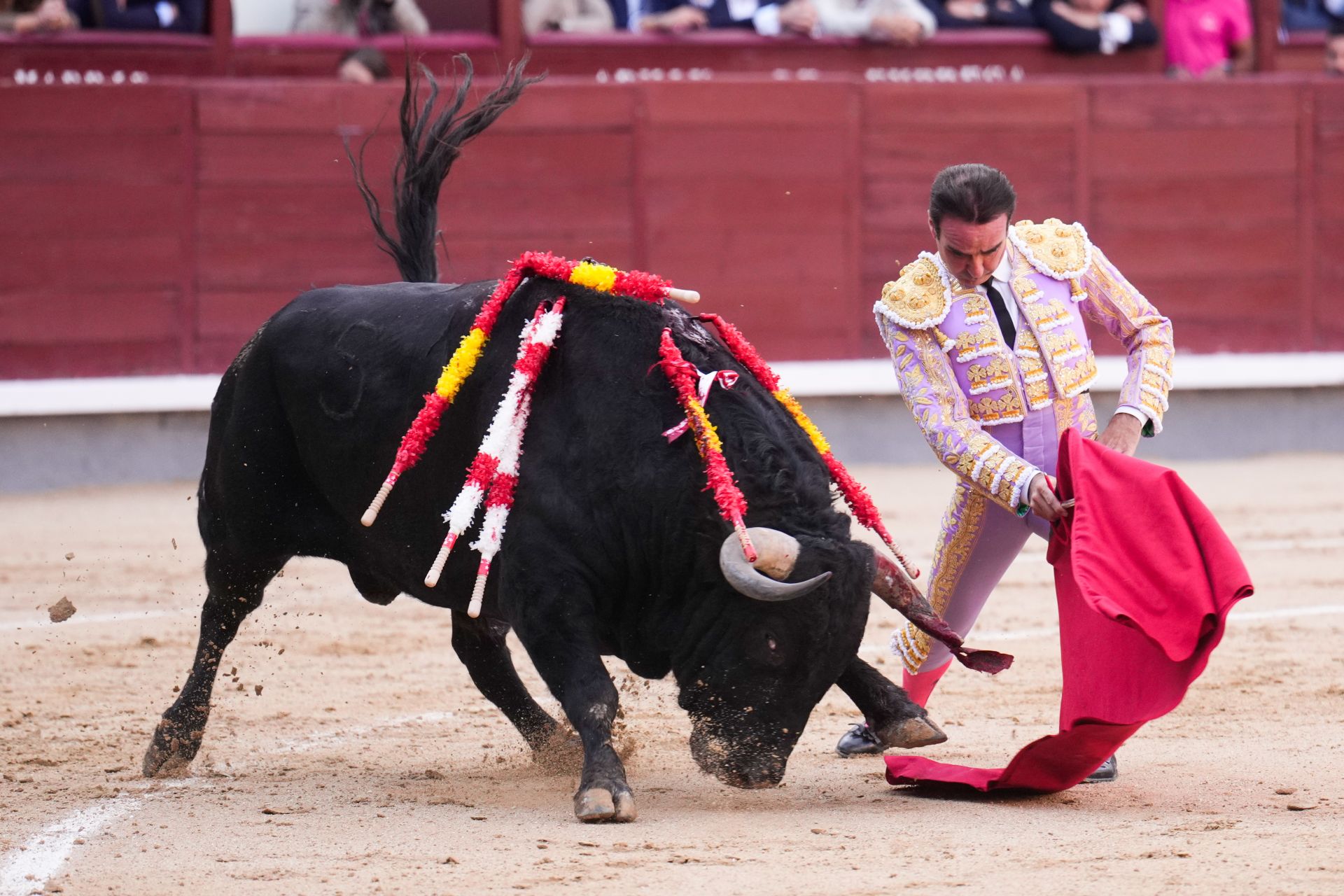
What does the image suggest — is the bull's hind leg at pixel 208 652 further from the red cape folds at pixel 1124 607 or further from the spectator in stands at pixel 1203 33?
the spectator in stands at pixel 1203 33

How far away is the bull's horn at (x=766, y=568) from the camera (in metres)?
2.82

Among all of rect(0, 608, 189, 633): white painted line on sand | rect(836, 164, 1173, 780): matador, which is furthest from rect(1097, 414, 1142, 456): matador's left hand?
rect(0, 608, 189, 633): white painted line on sand

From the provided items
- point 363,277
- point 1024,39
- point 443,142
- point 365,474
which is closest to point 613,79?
point 363,277

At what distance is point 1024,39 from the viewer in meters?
8.55

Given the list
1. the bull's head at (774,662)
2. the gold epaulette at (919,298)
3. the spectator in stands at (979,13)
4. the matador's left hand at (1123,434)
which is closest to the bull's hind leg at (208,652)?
the bull's head at (774,662)

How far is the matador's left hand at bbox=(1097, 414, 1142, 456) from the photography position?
3.21m

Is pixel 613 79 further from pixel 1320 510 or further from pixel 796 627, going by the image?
pixel 796 627

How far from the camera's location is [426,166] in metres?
3.97

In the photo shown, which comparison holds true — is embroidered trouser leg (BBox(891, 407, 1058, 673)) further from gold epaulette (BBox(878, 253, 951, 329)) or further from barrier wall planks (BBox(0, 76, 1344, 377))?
barrier wall planks (BBox(0, 76, 1344, 377))

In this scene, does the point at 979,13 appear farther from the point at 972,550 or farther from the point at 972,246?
the point at 972,246

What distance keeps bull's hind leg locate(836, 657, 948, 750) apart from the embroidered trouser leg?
0.84 feet

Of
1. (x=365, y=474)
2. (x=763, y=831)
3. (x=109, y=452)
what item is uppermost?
(x=365, y=474)

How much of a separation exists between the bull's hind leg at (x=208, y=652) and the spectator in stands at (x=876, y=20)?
5.25 metres

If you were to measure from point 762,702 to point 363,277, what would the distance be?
17.6 ft
